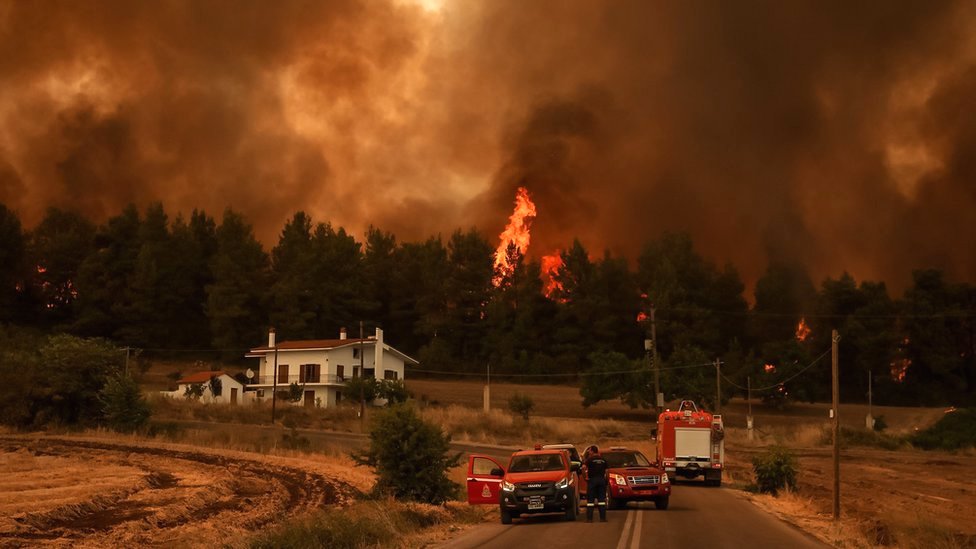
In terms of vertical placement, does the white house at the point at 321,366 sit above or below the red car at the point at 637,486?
above

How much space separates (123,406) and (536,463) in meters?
→ 41.9

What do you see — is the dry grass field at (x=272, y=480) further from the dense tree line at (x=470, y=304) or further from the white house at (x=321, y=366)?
the dense tree line at (x=470, y=304)

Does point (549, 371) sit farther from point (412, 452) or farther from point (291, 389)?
point (412, 452)

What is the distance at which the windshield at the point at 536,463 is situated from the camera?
26.2 meters

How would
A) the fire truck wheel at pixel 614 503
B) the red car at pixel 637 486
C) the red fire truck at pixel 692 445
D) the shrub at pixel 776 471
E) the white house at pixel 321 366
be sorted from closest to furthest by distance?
the red car at pixel 637 486 < the fire truck wheel at pixel 614 503 < the shrub at pixel 776 471 < the red fire truck at pixel 692 445 < the white house at pixel 321 366

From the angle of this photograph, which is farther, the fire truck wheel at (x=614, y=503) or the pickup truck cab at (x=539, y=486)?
the fire truck wheel at (x=614, y=503)

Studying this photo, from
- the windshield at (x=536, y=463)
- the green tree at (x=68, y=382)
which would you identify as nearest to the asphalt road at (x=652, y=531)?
the windshield at (x=536, y=463)

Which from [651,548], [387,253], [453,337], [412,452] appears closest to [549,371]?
[453,337]

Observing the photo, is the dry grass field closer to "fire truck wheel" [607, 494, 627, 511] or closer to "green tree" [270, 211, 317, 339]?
"fire truck wheel" [607, 494, 627, 511]

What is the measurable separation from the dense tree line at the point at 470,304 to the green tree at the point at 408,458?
81.7 m

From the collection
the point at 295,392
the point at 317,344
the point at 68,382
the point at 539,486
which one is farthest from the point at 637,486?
the point at 317,344

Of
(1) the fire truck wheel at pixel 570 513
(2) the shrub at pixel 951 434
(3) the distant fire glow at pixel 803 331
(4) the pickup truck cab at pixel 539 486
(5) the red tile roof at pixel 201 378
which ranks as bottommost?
(2) the shrub at pixel 951 434

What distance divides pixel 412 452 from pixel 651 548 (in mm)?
11076

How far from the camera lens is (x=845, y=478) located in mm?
47125
